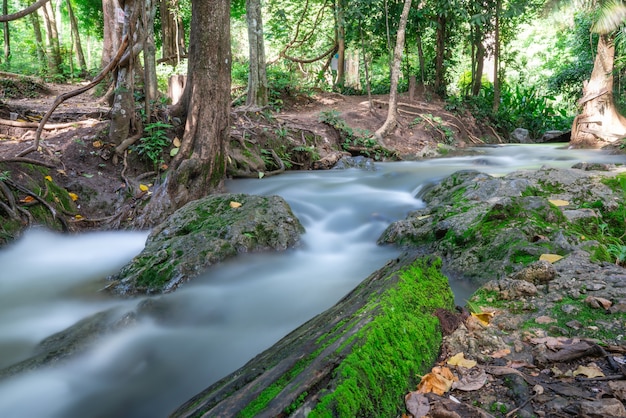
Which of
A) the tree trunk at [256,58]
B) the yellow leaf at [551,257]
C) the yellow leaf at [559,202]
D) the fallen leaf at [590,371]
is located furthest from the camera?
the tree trunk at [256,58]

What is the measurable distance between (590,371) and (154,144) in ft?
20.3

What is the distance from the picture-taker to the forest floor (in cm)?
166

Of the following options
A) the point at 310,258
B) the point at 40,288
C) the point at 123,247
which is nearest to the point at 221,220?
the point at 310,258

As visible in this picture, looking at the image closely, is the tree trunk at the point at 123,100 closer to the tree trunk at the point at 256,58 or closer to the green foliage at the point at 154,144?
the green foliage at the point at 154,144

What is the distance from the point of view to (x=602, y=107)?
12.9 m

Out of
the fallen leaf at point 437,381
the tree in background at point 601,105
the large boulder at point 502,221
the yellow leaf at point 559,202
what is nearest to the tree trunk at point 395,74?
the tree in background at point 601,105

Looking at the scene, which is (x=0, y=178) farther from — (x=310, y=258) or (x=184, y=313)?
(x=310, y=258)

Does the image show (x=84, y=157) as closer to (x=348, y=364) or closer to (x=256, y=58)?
(x=256, y=58)

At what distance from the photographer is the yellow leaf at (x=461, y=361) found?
1958 millimetres

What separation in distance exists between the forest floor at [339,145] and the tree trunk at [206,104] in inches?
27.3

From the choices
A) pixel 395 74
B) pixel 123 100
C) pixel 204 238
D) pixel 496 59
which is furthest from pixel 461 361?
pixel 496 59

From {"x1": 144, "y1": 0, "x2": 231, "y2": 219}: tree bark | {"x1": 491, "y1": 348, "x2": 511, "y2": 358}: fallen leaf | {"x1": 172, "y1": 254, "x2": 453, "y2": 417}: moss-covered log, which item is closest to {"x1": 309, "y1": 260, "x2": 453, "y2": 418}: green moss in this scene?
{"x1": 172, "y1": 254, "x2": 453, "y2": 417}: moss-covered log

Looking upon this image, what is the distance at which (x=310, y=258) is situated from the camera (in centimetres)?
475

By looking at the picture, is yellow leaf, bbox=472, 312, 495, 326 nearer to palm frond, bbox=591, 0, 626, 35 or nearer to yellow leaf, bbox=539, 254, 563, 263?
yellow leaf, bbox=539, 254, 563, 263
